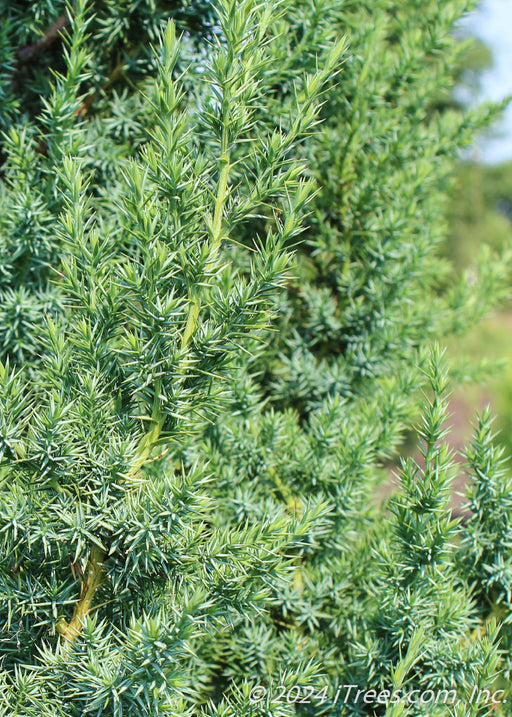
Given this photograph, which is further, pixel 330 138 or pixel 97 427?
pixel 330 138

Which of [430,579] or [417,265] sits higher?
[417,265]

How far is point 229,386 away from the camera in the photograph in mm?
1066

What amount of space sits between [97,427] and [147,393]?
9 cm

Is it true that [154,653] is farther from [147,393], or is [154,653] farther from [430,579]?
[430,579]

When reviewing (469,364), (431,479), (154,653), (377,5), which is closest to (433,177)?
(377,5)

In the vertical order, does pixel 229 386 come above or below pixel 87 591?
above

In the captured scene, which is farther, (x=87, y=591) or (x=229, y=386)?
(x=229, y=386)

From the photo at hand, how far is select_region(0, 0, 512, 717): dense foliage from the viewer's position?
781 mm

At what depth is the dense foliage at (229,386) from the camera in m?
0.78

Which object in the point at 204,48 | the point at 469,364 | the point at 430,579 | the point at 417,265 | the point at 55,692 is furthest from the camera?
the point at 469,364

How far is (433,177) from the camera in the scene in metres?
1.51

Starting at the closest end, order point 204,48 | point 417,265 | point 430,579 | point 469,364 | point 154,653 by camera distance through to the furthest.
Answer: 1. point 154,653
2. point 430,579
3. point 204,48
4. point 417,265
5. point 469,364

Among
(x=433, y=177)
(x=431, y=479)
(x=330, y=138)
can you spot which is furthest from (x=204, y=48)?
(x=431, y=479)

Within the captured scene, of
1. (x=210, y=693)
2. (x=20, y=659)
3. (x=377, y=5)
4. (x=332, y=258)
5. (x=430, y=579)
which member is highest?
(x=377, y=5)
